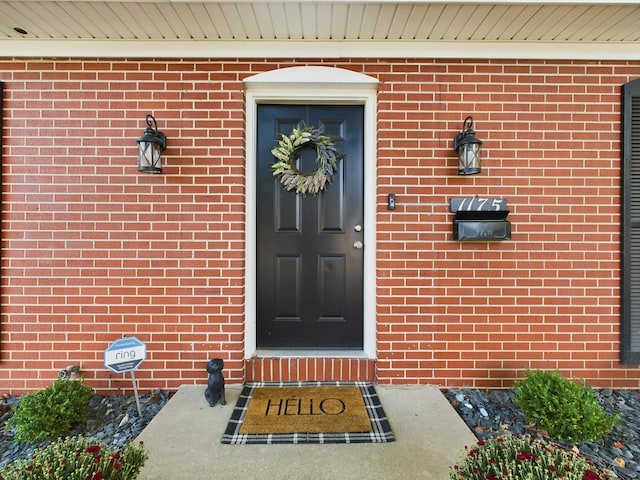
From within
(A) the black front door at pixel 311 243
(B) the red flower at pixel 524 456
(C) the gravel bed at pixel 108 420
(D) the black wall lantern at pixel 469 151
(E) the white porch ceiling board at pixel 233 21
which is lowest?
(C) the gravel bed at pixel 108 420

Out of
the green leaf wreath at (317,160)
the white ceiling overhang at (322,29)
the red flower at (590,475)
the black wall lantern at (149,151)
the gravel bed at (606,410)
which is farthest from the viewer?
the green leaf wreath at (317,160)

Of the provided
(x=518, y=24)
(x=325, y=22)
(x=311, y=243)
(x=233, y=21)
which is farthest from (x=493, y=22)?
(x=311, y=243)

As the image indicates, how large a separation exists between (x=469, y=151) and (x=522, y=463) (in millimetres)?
1799

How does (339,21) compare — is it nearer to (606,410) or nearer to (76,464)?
(76,464)

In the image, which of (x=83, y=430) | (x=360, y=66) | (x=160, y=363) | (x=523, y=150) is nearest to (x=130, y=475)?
(x=83, y=430)

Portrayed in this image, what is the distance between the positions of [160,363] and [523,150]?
312 centimetres

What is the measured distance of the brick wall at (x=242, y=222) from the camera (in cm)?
236

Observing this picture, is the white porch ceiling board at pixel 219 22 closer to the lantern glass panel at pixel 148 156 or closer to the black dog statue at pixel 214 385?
the lantern glass panel at pixel 148 156

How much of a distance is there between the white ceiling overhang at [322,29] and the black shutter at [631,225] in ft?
1.34

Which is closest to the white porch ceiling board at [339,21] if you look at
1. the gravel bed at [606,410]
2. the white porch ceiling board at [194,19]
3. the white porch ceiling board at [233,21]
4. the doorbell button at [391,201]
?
the white porch ceiling board at [233,21]

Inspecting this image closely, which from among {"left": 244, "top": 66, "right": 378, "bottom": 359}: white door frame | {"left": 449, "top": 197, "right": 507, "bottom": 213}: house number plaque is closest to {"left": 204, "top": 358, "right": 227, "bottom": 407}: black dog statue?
{"left": 244, "top": 66, "right": 378, "bottom": 359}: white door frame

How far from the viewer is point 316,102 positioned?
2506mm

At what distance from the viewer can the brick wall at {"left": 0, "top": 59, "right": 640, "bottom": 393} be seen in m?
2.36

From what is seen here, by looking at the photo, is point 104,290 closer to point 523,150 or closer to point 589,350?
point 523,150
